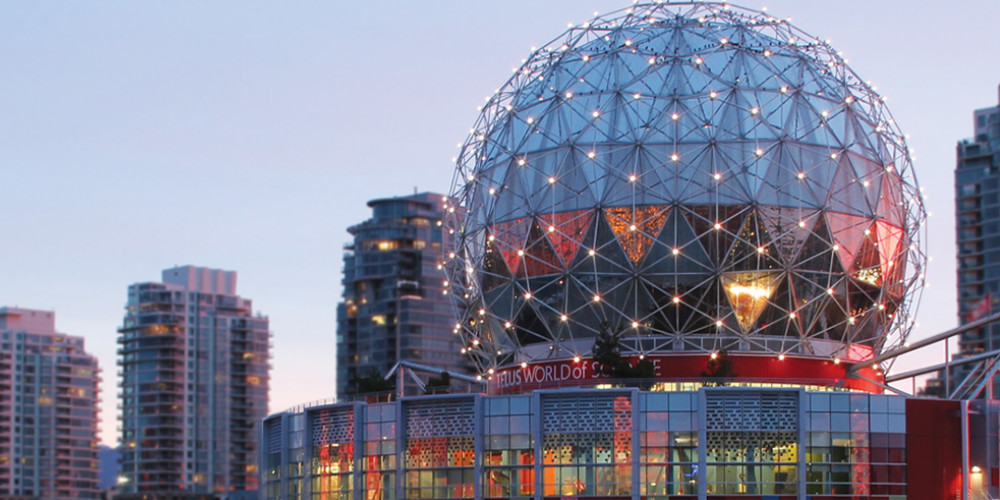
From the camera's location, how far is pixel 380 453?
68.6 meters

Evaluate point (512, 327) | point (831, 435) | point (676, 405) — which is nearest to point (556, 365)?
point (512, 327)

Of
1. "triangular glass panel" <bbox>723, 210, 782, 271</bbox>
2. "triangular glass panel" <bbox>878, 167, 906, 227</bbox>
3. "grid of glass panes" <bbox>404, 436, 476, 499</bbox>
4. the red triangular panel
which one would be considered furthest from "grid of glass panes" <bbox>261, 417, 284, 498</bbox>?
"triangular glass panel" <bbox>878, 167, 906, 227</bbox>

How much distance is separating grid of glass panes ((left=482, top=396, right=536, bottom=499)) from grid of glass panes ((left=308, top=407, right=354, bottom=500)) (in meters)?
6.54

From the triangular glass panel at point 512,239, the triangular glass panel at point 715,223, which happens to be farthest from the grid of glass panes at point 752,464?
the triangular glass panel at point 512,239

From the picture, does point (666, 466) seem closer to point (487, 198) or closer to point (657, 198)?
point (657, 198)

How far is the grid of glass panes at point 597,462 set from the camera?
64.5 m

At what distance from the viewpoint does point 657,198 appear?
68625 mm

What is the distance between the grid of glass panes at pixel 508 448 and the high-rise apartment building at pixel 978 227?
9694cm

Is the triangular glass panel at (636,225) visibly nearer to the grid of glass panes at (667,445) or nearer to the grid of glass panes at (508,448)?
the grid of glass panes at (667,445)

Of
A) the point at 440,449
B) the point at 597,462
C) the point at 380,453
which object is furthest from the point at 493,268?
the point at 597,462

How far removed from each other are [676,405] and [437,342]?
124174 mm

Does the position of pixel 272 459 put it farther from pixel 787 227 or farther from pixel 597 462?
pixel 787 227

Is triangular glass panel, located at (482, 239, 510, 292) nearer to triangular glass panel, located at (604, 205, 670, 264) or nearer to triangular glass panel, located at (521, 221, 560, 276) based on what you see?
triangular glass panel, located at (521, 221, 560, 276)

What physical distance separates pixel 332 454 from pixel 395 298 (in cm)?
12083
